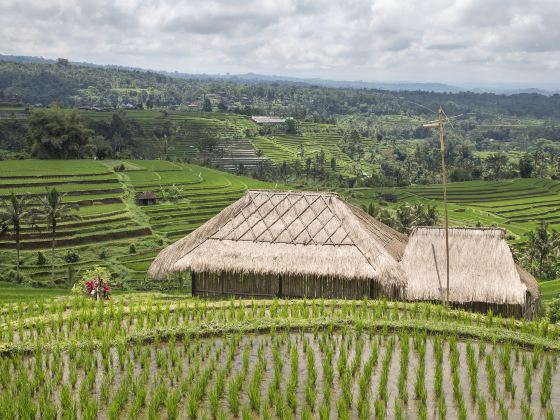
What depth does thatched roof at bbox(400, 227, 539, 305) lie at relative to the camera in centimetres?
1357

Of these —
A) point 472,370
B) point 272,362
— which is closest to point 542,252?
point 472,370

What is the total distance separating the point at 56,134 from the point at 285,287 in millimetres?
47305

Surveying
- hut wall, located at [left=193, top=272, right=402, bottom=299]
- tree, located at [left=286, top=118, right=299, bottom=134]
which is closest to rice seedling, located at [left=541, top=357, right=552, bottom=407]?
hut wall, located at [left=193, top=272, right=402, bottom=299]

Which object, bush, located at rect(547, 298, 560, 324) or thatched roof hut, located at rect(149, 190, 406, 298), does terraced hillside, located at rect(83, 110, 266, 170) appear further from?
bush, located at rect(547, 298, 560, 324)

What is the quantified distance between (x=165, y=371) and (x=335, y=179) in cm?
6324

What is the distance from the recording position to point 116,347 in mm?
10359

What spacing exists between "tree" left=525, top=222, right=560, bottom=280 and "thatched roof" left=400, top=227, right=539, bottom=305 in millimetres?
22159

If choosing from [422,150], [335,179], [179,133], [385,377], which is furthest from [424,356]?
[422,150]

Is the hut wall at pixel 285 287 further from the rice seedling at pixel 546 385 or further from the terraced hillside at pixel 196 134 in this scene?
the terraced hillside at pixel 196 134

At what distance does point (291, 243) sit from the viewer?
15.0m

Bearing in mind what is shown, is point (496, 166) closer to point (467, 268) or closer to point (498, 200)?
point (498, 200)

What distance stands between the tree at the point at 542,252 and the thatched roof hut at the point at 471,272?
22120 millimetres

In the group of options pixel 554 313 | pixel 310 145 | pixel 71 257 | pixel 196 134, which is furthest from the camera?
pixel 310 145

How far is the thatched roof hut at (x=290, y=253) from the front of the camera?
562 inches
